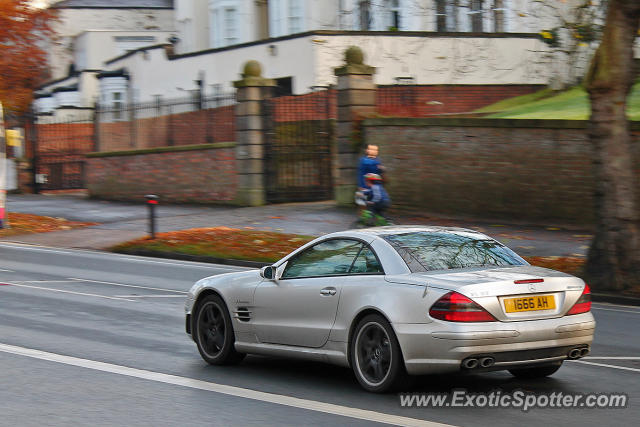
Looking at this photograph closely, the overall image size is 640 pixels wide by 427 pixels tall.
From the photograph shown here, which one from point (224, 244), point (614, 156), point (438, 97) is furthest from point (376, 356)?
point (438, 97)

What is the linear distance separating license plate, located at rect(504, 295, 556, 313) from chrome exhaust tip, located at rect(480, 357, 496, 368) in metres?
0.37

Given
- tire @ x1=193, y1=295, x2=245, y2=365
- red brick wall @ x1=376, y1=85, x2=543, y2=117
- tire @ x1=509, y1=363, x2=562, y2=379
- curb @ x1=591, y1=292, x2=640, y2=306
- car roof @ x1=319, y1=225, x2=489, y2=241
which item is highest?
red brick wall @ x1=376, y1=85, x2=543, y2=117

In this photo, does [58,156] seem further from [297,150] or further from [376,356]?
[376,356]

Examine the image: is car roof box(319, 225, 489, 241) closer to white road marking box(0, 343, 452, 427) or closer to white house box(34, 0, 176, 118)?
white road marking box(0, 343, 452, 427)

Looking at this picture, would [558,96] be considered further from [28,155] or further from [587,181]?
[28,155]

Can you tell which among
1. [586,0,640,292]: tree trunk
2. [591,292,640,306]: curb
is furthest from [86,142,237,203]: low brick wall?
[591,292,640,306]: curb

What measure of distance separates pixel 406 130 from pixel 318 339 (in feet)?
56.5

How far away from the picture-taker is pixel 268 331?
8805 millimetres

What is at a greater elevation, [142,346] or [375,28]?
[375,28]

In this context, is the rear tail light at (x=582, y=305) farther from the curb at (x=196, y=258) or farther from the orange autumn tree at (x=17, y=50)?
the orange autumn tree at (x=17, y=50)

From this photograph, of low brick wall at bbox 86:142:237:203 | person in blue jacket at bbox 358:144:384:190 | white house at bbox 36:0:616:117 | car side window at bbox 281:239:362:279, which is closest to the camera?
car side window at bbox 281:239:362:279

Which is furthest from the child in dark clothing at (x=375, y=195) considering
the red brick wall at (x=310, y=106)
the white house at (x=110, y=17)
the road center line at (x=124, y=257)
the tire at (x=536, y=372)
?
the white house at (x=110, y=17)

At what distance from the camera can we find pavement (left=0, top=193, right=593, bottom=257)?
20.1m

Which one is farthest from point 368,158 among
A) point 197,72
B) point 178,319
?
point 197,72
